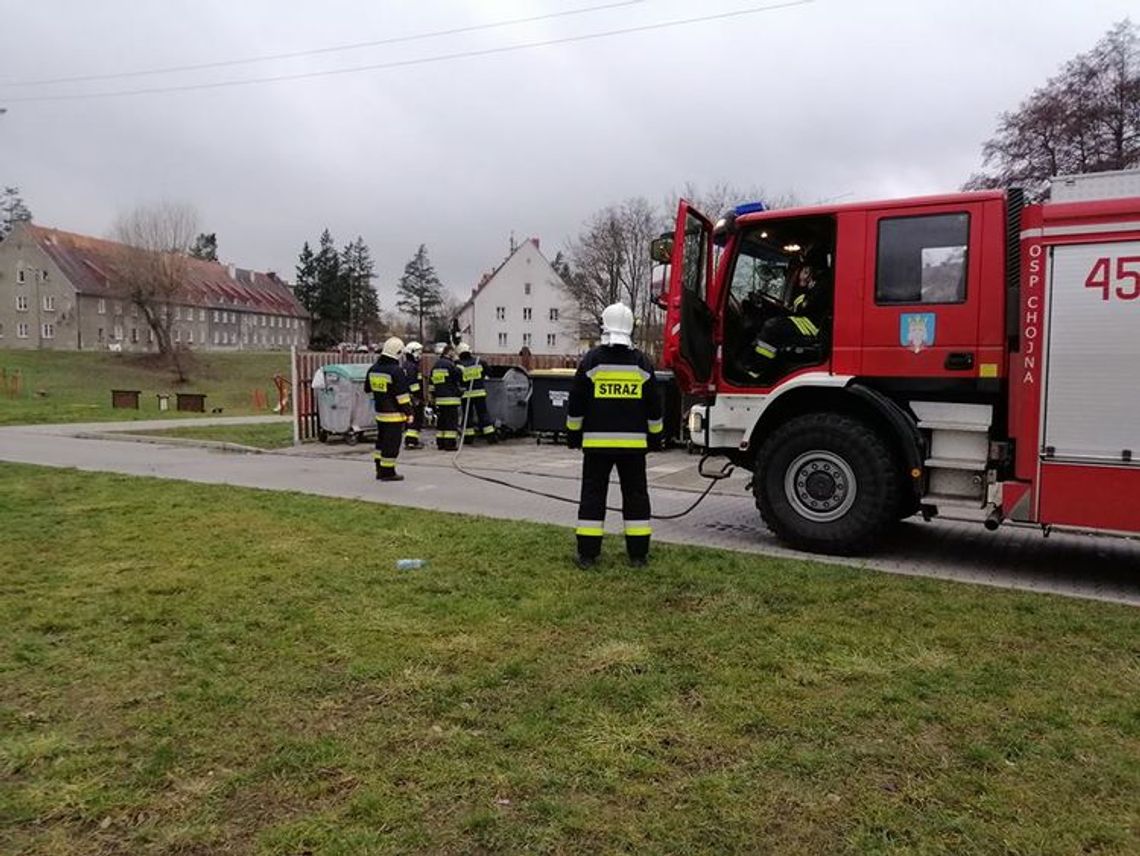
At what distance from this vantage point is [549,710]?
11.6ft

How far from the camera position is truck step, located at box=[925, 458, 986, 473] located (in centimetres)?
620

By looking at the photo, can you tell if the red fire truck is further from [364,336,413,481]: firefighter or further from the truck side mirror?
[364,336,413,481]: firefighter

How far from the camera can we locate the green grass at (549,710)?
8.83 feet

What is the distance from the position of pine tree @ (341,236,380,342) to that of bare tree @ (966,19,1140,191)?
7310 cm

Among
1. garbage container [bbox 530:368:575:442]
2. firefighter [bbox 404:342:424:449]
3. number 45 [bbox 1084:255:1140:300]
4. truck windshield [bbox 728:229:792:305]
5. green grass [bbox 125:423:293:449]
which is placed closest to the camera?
number 45 [bbox 1084:255:1140:300]

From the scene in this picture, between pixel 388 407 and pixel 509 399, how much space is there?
17.4ft

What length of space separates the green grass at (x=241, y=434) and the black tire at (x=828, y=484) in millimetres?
10515

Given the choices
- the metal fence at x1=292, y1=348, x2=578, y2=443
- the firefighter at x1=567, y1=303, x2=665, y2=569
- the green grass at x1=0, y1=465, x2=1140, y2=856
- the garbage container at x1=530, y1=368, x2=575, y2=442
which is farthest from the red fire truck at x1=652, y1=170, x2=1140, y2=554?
the metal fence at x1=292, y1=348, x2=578, y2=443

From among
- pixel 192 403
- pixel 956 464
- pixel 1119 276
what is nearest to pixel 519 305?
pixel 192 403

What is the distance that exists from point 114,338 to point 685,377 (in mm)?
76127

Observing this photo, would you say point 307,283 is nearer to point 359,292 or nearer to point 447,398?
point 359,292

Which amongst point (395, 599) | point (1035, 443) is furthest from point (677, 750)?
point (1035, 443)

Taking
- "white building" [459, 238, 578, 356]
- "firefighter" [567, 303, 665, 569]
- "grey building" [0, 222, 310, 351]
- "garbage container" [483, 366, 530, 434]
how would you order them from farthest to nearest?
"white building" [459, 238, 578, 356] → "grey building" [0, 222, 310, 351] → "garbage container" [483, 366, 530, 434] → "firefighter" [567, 303, 665, 569]

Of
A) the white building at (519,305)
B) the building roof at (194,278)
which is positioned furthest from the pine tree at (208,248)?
the white building at (519,305)
